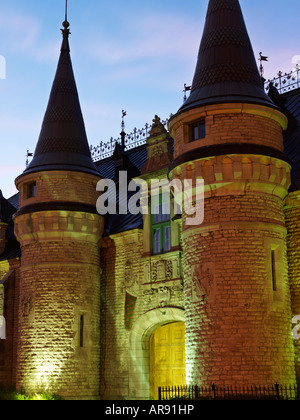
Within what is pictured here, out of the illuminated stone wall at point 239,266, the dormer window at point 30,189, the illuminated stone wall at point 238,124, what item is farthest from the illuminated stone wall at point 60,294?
the illuminated stone wall at point 238,124

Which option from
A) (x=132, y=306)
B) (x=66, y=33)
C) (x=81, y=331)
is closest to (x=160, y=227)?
(x=132, y=306)

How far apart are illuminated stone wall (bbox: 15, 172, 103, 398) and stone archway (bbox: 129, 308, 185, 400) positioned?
60.6 inches

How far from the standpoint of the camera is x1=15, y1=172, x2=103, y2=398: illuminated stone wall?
2100 cm

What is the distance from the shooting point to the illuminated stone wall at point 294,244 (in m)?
17.5

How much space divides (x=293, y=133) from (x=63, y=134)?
28.2 ft

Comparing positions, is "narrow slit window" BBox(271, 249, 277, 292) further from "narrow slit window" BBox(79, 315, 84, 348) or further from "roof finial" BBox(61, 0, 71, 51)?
"roof finial" BBox(61, 0, 71, 51)

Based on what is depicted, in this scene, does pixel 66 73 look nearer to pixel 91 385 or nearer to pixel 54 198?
pixel 54 198

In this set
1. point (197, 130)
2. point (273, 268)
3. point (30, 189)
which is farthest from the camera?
point (30, 189)

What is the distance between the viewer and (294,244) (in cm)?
1800

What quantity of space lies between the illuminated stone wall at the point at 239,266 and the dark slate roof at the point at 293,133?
1085mm

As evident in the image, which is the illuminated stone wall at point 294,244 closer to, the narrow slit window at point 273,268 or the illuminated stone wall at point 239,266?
the illuminated stone wall at point 239,266

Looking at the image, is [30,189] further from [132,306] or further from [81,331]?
[132,306]

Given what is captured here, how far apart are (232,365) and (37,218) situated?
9781mm

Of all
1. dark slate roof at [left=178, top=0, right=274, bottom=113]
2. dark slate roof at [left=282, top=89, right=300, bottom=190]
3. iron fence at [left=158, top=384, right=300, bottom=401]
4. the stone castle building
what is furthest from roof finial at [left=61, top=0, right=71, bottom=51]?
iron fence at [left=158, top=384, right=300, bottom=401]
